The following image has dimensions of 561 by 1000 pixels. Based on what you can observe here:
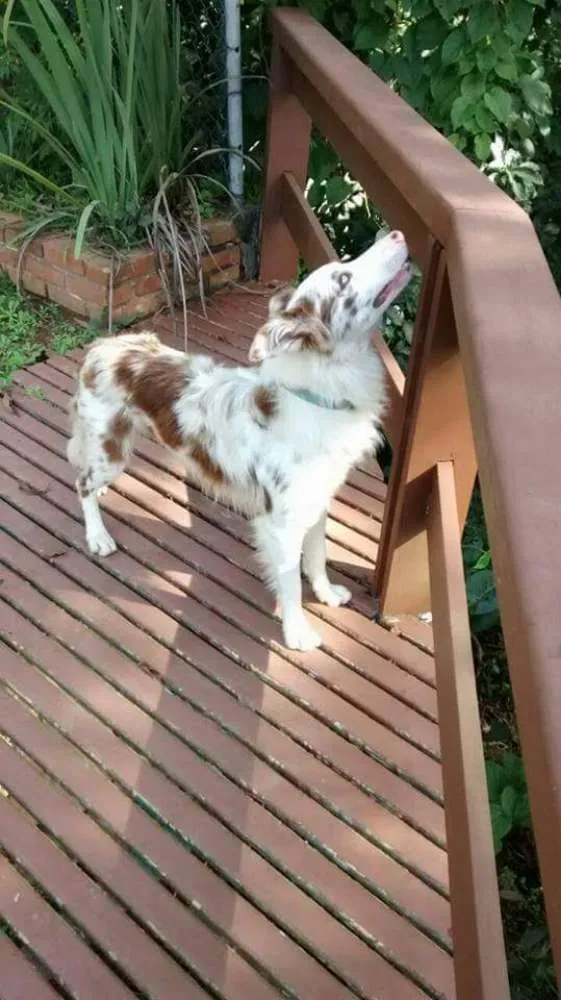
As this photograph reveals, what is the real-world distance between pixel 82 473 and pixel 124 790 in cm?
107

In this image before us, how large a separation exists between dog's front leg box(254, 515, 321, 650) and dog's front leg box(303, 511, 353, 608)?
122 millimetres

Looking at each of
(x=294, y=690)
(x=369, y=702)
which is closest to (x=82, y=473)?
(x=294, y=690)

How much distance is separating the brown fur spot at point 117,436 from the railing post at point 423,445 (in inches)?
33.0

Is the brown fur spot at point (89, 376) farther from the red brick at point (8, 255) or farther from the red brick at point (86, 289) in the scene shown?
the red brick at point (8, 255)

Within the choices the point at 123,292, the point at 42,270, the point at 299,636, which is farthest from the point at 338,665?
the point at 42,270

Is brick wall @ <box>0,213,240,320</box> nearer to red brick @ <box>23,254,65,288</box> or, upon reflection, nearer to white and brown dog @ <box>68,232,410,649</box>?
red brick @ <box>23,254,65,288</box>

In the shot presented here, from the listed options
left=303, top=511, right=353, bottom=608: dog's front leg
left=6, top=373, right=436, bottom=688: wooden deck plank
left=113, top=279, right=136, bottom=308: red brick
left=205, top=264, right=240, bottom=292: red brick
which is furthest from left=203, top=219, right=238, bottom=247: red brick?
left=303, top=511, right=353, bottom=608: dog's front leg

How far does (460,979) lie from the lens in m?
1.42

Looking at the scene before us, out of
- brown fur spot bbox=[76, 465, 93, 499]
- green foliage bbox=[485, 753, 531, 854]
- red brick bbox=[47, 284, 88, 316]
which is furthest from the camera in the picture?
red brick bbox=[47, 284, 88, 316]

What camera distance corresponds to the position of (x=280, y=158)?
4008 mm

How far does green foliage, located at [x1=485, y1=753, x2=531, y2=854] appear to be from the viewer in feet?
8.81

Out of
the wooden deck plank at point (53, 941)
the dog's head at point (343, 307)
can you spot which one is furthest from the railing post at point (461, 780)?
the wooden deck plank at point (53, 941)

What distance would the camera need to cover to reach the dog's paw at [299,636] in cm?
259

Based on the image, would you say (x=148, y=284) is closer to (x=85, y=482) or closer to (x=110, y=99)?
(x=110, y=99)
